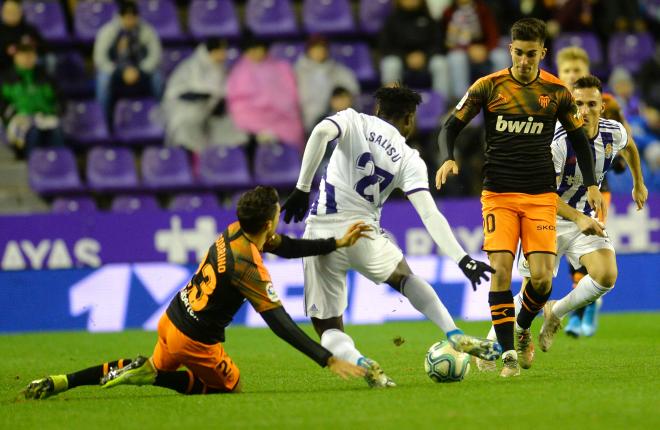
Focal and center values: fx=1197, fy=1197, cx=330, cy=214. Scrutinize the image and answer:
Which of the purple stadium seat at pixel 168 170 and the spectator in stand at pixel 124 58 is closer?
the purple stadium seat at pixel 168 170

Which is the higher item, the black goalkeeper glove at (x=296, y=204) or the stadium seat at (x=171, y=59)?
the black goalkeeper glove at (x=296, y=204)

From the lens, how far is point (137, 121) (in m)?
16.1

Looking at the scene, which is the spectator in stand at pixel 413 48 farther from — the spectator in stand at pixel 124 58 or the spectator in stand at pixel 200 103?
the spectator in stand at pixel 124 58

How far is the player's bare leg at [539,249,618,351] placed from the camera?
8.54 metres

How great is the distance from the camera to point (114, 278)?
12758mm

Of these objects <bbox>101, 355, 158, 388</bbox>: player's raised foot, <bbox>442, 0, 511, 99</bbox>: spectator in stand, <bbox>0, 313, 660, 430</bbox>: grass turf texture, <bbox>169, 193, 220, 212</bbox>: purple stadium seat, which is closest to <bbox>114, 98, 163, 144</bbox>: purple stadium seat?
<bbox>169, 193, 220, 212</bbox>: purple stadium seat

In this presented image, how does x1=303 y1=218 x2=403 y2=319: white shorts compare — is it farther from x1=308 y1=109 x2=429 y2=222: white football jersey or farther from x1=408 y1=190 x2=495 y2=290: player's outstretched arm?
x1=408 y1=190 x2=495 y2=290: player's outstretched arm

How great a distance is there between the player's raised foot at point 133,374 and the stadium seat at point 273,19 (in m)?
10.5

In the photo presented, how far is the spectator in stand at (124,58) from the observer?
16.0 metres

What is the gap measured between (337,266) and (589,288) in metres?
2.22

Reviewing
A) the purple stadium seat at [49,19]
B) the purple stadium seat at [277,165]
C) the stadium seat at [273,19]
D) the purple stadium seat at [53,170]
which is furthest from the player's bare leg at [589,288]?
the purple stadium seat at [49,19]

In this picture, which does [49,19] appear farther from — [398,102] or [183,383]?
[183,383]

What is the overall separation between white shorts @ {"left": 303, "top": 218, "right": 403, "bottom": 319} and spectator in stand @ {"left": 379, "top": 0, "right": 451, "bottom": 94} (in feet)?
28.7

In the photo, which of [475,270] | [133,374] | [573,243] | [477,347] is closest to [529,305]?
[573,243]
